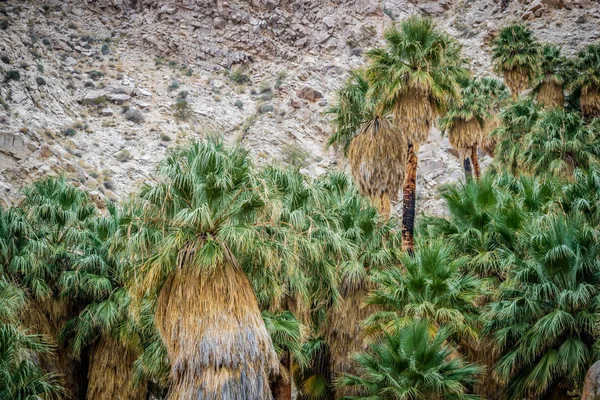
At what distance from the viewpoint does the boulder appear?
47000 millimetres

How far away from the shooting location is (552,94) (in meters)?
34.2

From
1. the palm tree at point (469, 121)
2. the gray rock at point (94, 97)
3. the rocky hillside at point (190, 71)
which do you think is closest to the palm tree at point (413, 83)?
the palm tree at point (469, 121)

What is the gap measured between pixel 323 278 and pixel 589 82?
78.6 feet

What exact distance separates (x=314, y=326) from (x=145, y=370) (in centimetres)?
523

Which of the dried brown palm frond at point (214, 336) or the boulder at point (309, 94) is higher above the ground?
the boulder at point (309, 94)

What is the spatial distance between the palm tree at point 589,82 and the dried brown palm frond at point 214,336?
27764 millimetres

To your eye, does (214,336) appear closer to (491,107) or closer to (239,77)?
(491,107)

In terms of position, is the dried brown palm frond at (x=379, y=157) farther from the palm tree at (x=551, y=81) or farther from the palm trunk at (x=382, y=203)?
the palm tree at (x=551, y=81)

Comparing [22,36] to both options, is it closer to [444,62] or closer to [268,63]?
[268,63]

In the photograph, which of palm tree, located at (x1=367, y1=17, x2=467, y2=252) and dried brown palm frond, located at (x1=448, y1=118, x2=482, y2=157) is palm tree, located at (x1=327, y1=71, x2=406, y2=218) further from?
dried brown palm frond, located at (x1=448, y1=118, x2=482, y2=157)

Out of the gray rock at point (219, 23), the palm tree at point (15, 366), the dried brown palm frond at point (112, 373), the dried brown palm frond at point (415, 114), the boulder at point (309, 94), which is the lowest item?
the dried brown palm frond at point (112, 373)

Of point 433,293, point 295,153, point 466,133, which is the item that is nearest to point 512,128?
point 466,133

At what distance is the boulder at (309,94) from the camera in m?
47.0

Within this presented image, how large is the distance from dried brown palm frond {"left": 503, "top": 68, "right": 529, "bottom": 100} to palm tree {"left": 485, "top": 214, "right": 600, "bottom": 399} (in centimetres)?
2585
